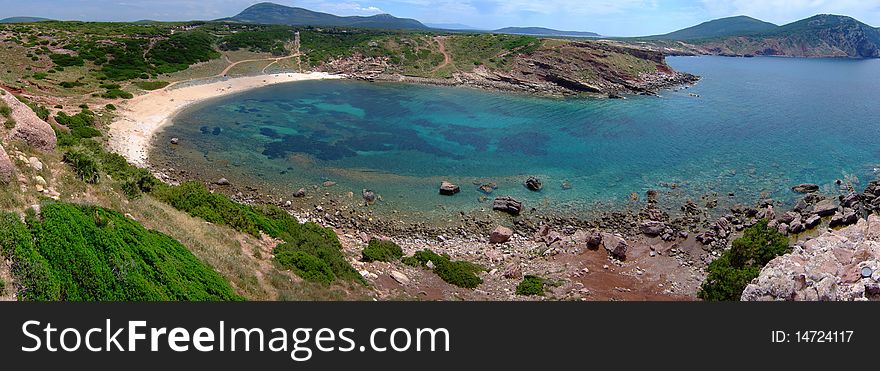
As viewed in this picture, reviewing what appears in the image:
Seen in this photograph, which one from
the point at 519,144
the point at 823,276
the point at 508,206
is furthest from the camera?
the point at 519,144

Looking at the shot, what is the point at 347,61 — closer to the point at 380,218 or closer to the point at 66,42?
the point at 66,42

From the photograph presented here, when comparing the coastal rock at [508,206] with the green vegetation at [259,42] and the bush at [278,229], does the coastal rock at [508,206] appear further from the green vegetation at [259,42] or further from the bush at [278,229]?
the green vegetation at [259,42]

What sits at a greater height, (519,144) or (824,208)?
(519,144)

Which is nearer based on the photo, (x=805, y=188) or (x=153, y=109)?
(x=805, y=188)

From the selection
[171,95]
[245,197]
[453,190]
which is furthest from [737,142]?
[171,95]

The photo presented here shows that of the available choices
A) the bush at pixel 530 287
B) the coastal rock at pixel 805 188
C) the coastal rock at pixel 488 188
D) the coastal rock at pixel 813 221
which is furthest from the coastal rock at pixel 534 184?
the coastal rock at pixel 805 188

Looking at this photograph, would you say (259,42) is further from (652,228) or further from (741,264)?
(741,264)

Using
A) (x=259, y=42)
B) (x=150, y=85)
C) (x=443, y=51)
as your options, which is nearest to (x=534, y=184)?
(x=150, y=85)
